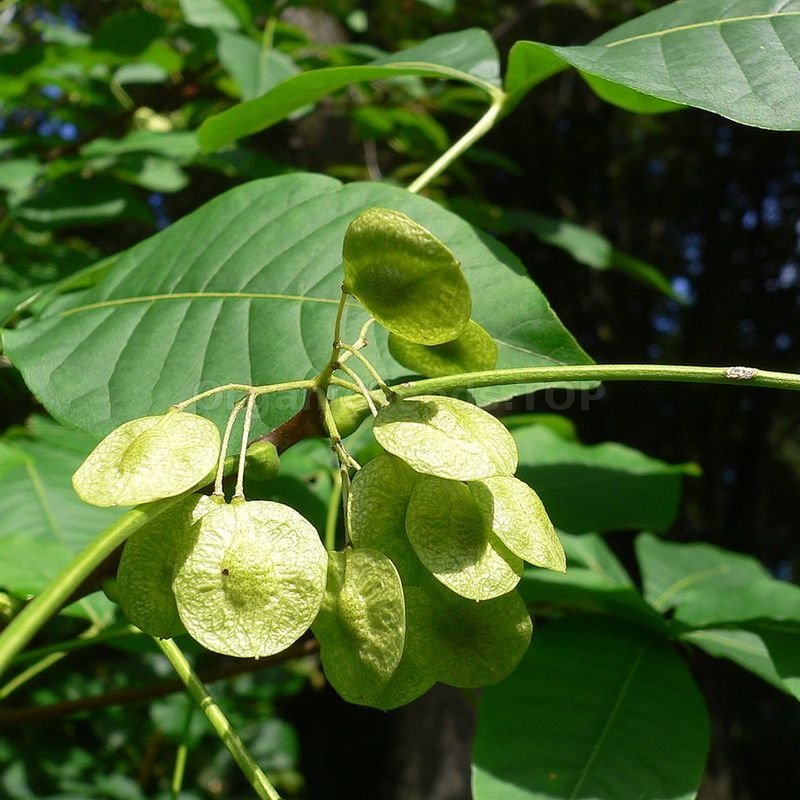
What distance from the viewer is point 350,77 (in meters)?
1.27

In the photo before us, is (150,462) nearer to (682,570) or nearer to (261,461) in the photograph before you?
(261,461)

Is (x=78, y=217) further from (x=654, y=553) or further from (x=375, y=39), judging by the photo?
(x=375, y=39)

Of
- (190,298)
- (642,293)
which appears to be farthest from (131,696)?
Answer: (642,293)

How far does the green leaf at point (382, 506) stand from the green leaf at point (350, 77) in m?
0.77

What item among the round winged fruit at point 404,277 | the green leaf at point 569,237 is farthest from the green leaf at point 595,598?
the green leaf at point 569,237

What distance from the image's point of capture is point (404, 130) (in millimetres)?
2990

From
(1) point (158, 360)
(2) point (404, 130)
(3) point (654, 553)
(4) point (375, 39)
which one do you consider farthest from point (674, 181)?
(1) point (158, 360)

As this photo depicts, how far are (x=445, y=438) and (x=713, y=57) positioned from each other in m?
0.69

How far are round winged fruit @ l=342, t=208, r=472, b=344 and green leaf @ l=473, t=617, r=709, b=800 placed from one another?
0.52 m

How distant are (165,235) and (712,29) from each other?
0.80 metres

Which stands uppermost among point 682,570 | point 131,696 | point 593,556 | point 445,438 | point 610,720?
point 445,438

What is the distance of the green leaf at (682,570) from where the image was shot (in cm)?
164

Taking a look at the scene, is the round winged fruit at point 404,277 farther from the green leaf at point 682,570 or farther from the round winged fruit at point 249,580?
the green leaf at point 682,570

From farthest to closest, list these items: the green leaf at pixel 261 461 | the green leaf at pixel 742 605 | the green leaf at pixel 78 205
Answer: the green leaf at pixel 78 205, the green leaf at pixel 742 605, the green leaf at pixel 261 461
